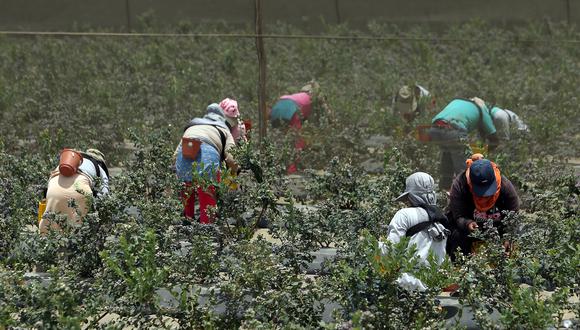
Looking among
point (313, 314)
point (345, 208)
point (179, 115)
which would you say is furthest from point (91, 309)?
point (179, 115)

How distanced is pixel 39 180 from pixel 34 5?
12.2m

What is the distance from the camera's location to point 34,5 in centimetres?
2094

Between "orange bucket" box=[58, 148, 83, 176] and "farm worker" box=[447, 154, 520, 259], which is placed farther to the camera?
"orange bucket" box=[58, 148, 83, 176]

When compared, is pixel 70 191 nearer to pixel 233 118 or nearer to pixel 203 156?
pixel 203 156

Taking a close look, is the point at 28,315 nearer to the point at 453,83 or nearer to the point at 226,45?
the point at 453,83

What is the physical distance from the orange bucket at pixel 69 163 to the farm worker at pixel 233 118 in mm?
1622

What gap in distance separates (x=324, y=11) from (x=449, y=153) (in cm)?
1160

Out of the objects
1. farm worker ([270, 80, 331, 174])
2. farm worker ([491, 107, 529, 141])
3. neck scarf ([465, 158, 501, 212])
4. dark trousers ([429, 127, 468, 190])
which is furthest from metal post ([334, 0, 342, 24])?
neck scarf ([465, 158, 501, 212])

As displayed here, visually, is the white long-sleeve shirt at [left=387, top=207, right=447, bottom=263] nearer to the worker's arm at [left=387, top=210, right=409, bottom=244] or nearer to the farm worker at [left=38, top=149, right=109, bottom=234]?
the worker's arm at [left=387, top=210, right=409, bottom=244]

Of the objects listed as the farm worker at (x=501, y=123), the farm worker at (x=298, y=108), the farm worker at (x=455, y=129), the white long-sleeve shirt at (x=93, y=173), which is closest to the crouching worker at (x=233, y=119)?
the white long-sleeve shirt at (x=93, y=173)

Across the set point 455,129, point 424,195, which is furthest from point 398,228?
point 455,129

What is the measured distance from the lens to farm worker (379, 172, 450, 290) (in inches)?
273

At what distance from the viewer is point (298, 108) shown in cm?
1259

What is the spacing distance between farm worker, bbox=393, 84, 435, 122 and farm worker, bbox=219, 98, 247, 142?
3825 mm
